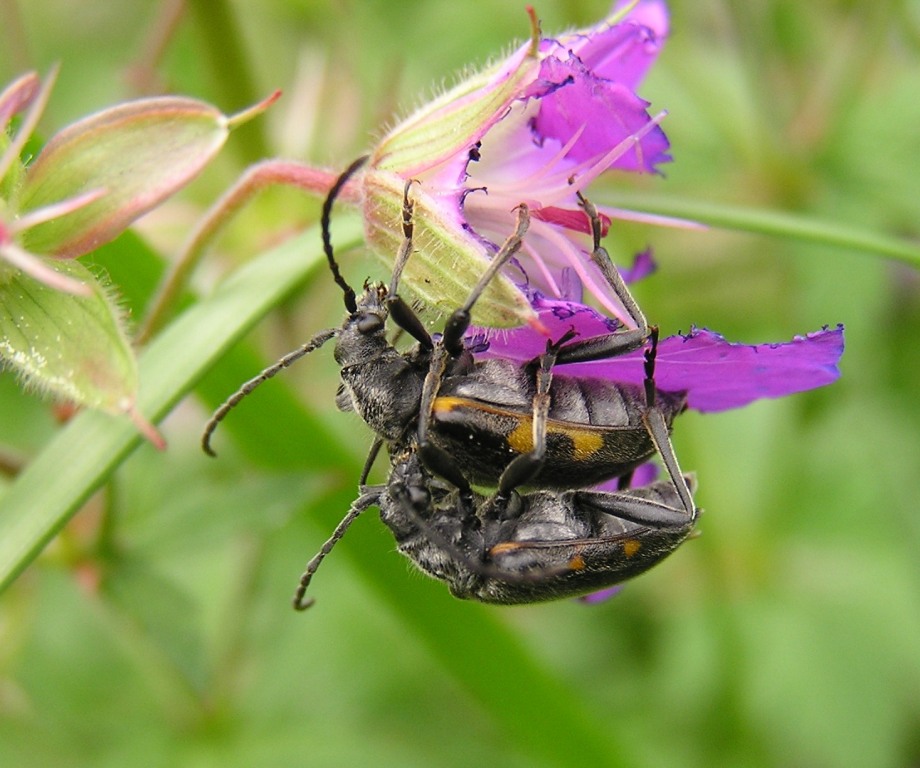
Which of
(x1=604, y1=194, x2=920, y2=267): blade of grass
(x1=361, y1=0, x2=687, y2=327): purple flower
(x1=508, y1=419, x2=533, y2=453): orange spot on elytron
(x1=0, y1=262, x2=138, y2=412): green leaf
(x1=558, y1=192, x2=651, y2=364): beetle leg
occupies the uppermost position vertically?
(x1=0, y1=262, x2=138, y2=412): green leaf

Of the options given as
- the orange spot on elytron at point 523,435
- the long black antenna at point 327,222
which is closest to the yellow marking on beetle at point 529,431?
the orange spot on elytron at point 523,435

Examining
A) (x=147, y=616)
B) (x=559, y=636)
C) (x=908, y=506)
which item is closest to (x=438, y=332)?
(x=147, y=616)

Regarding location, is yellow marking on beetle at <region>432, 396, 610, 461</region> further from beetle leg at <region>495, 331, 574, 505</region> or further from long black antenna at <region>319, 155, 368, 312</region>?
long black antenna at <region>319, 155, 368, 312</region>

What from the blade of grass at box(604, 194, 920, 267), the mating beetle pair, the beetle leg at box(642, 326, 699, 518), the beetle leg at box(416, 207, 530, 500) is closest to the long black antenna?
the mating beetle pair

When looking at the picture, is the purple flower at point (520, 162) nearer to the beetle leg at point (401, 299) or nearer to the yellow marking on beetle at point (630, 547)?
the beetle leg at point (401, 299)

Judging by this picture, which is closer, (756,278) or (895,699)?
(895,699)

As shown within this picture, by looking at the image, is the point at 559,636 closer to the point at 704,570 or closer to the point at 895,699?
the point at 704,570
